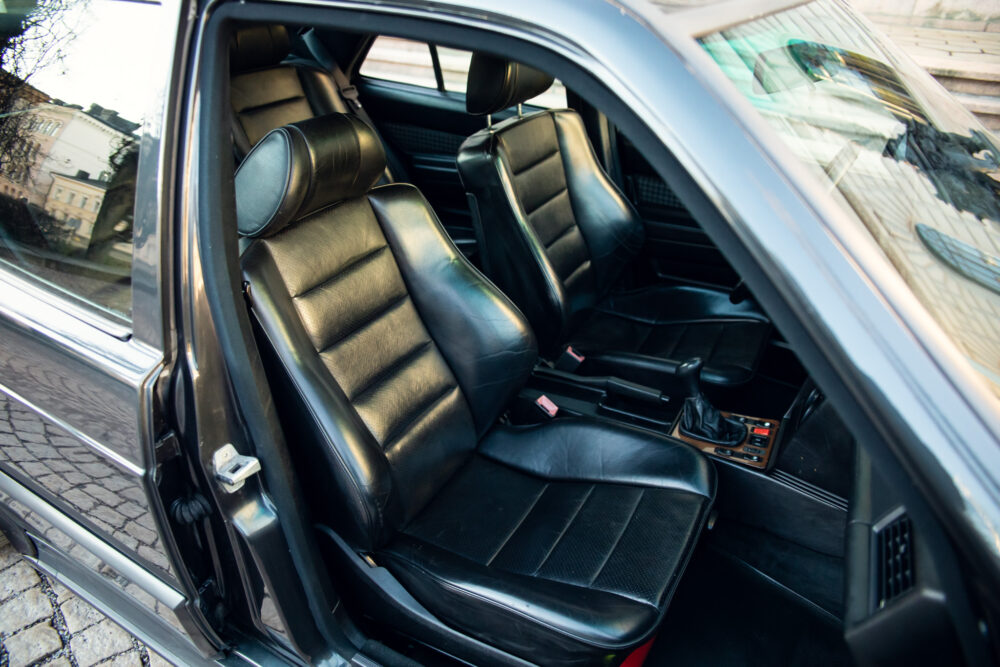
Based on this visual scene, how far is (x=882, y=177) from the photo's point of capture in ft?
3.18

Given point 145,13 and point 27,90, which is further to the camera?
point 27,90

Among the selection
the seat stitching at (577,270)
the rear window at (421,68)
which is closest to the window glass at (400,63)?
the rear window at (421,68)

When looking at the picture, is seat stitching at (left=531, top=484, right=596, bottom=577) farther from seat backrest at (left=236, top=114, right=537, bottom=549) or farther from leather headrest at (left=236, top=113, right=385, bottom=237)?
leather headrest at (left=236, top=113, right=385, bottom=237)

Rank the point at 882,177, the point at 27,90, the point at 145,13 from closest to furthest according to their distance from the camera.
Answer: the point at 882,177 < the point at 145,13 < the point at 27,90

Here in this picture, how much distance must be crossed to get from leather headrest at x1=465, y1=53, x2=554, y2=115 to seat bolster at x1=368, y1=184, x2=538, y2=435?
1.22ft

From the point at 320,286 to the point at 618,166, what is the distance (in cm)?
199

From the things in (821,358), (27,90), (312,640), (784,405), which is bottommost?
(784,405)

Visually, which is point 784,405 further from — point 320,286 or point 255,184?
point 255,184

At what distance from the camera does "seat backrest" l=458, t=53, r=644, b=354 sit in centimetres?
227

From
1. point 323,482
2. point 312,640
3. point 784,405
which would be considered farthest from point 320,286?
point 784,405

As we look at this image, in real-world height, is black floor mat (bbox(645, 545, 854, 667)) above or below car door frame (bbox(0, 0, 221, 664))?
below

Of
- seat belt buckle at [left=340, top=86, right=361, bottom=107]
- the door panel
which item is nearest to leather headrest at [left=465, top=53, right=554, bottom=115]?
the door panel

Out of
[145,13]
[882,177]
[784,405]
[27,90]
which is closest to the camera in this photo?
[882,177]

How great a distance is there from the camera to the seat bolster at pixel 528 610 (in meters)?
1.23
